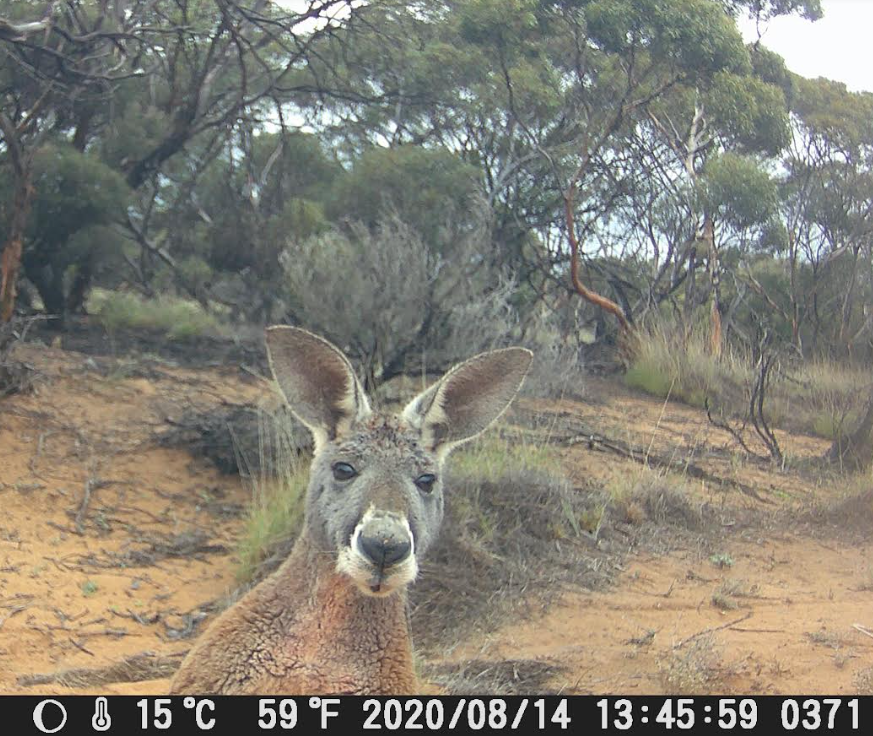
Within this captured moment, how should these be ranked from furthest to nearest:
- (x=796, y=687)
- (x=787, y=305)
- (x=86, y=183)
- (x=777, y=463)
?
(x=787, y=305), (x=86, y=183), (x=777, y=463), (x=796, y=687)

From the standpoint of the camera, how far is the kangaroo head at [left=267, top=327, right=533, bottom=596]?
3.52 m

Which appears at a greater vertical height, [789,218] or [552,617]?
[789,218]

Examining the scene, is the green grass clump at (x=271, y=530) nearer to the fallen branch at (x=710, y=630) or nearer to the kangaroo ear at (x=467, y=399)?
the fallen branch at (x=710, y=630)

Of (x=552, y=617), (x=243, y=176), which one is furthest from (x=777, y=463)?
(x=243, y=176)

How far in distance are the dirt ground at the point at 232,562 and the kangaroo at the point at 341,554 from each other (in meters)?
1.44

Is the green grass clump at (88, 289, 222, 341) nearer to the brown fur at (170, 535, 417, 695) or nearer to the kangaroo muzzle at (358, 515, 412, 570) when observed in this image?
the brown fur at (170, 535, 417, 695)

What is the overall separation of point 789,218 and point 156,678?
1319 cm

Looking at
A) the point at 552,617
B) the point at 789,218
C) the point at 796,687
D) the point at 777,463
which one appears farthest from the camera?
the point at 789,218

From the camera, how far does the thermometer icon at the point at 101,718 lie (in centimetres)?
388

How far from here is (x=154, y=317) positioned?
13680 mm

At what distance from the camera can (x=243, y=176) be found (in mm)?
16094

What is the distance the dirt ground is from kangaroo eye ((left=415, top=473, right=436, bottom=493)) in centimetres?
180

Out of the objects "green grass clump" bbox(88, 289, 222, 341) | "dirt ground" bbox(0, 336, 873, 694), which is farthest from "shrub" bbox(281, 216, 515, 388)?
"green grass clump" bbox(88, 289, 222, 341)

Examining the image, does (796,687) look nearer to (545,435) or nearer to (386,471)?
(386,471)
